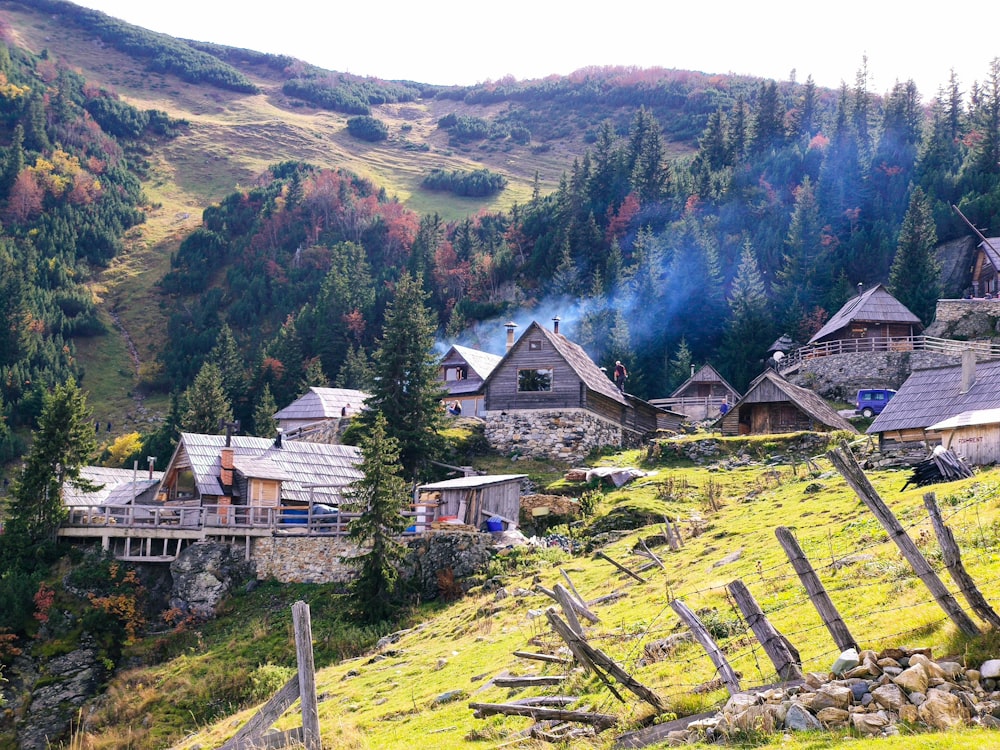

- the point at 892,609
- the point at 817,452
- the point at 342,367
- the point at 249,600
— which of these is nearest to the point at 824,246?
the point at 342,367

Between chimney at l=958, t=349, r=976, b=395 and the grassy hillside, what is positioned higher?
chimney at l=958, t=349, r=976, b=395

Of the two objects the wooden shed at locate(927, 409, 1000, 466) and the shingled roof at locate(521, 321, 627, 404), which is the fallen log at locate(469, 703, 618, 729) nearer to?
the wooden shed at locate(927, 409, 1000, 466)

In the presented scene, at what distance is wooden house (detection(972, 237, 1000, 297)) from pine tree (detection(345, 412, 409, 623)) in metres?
53.4

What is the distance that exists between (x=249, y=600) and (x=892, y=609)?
101 feet

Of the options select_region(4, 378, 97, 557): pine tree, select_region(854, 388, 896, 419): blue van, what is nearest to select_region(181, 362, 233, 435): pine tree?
select_region(4, 378, 97, 557): pine tree

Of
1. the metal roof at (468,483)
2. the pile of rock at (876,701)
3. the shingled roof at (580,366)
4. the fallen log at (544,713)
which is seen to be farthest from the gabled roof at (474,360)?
the pile of rock at (876,701)

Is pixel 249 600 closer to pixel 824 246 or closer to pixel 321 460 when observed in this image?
pixel 321 460

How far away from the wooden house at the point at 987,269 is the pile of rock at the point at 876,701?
225ft

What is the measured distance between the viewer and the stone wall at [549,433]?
5416cm

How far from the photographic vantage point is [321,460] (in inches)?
1930

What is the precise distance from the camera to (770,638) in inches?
469

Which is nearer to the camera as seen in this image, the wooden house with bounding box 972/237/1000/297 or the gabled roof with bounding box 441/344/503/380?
the gabled roof with bounding box 441/344/503/380

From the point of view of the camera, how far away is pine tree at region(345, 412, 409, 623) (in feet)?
115

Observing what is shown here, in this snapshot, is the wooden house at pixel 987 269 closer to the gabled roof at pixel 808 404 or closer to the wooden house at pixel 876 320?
the wooden house at pixel 876 320
